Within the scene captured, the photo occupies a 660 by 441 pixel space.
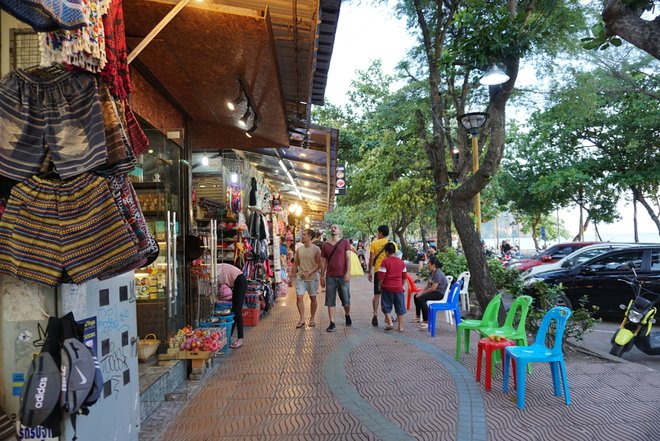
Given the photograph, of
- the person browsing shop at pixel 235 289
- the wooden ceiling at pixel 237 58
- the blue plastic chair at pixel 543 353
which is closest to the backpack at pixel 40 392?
the wooden ceiling at pixel 237 58

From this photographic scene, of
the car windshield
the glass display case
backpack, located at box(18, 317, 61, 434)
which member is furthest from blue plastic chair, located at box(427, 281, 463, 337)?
backpack, located at box(18, 317, 61, 434)

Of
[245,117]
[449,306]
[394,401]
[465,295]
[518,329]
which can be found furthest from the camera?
[465,295]

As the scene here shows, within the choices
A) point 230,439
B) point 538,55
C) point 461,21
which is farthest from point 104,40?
point 538,55

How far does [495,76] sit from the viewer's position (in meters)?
7.04

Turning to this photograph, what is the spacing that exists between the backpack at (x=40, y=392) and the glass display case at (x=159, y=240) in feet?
11.4

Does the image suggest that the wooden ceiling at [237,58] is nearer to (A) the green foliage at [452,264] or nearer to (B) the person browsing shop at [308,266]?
(B) the person browsing shop at [308,266]

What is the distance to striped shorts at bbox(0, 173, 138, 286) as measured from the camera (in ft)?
8.41

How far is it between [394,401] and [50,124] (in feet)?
13.0

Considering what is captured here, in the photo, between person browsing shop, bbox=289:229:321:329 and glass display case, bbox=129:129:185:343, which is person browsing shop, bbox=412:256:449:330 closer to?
person browsing shop, bbox=289:229:321:329

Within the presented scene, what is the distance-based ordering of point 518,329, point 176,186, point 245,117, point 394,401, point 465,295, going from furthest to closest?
point 465,295 → point 176,186 → point 245,117 → point 518,329 → point 394,401

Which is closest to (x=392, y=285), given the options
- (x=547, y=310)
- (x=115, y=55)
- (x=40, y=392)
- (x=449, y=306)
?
(x=449, y=306)

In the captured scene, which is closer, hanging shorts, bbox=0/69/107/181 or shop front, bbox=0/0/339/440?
hanging shorts, bbox=0/69/107/181

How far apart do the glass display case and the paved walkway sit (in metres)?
0.99

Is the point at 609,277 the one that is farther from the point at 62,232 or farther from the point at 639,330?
the point at 62,232
